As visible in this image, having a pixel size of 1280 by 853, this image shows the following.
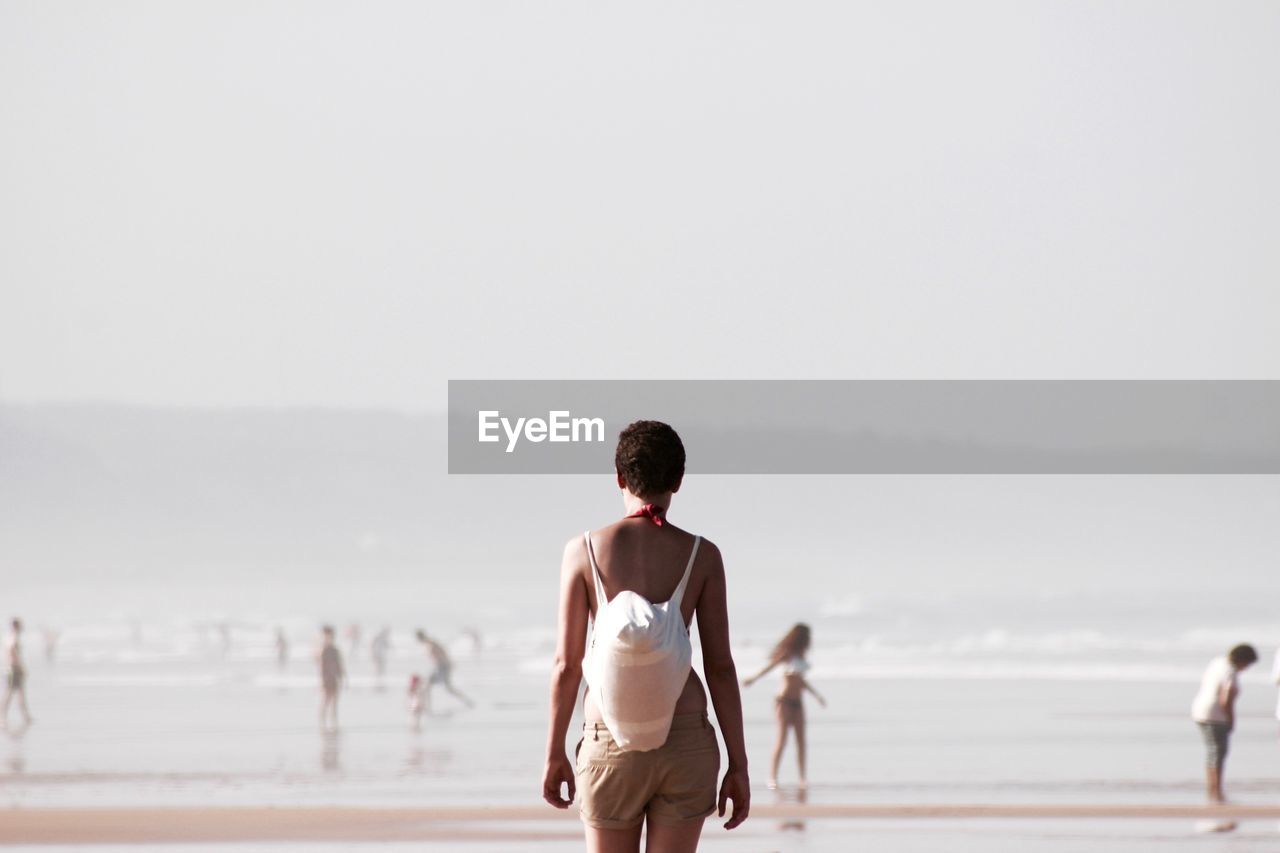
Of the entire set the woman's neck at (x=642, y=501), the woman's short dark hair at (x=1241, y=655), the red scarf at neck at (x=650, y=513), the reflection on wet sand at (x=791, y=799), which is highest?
the woman's neck at (x=642, y=501)

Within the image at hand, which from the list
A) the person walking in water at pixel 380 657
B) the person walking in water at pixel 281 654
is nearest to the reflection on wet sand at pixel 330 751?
the person walking in water at pixel 380 657

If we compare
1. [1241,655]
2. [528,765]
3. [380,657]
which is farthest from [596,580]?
[380,657]

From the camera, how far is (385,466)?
214ft

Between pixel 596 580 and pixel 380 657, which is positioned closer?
pixel 596 580

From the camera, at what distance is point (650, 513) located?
3900 millimetres

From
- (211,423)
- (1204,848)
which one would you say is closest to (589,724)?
(1204,848)

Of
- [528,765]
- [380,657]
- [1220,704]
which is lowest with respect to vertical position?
[380,657]

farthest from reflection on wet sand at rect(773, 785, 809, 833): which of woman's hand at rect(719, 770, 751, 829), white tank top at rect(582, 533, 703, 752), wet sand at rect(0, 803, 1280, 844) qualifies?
white tank top at rect(582, 533, 703, 752)

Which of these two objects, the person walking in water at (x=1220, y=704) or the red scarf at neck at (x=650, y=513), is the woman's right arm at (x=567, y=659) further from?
the person walking in water at (x=1220, y=704)

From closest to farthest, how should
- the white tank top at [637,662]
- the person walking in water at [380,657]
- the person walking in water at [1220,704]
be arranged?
1. the white tank top at [637,662]
2. the person walking in water at [1220,704]
3. the person walking in water at [380,657]

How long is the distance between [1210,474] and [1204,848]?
52.6 metres

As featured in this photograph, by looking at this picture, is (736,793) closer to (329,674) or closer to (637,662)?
(637,662)

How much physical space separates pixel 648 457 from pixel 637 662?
459 millimetres

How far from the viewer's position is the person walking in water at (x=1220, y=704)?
12852 millimetres
